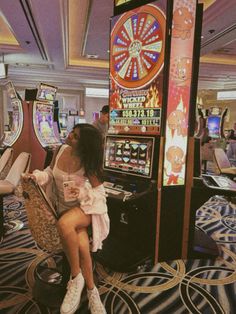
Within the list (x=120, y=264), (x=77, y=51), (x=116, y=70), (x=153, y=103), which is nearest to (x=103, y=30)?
(x=77, y=51)

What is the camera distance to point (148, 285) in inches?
83.1

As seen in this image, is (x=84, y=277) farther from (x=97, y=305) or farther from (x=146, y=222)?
(x=146, y=222)

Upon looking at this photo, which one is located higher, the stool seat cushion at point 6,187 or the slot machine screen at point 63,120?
the slot machine screen at point 63,120

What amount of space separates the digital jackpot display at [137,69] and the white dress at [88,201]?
0.75 metres

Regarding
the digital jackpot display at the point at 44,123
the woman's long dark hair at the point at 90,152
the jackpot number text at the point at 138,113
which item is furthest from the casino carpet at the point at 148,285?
the digital jackpot display at the point at 44,123

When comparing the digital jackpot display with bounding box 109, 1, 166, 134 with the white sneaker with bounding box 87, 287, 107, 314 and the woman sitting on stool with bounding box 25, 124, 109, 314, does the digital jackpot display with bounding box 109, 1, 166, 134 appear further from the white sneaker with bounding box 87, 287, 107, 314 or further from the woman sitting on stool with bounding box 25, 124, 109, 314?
the white sneaker with bounding box 87, 287, 107, 314

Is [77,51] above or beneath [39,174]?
above

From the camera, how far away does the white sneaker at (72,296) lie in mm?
1656

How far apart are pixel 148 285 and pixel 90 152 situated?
115 centimetres

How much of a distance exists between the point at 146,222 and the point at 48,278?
922 mm

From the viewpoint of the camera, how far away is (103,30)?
5.42 meters

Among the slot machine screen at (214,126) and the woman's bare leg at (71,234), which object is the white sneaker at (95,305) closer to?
the woman's bare leg at (71,234)

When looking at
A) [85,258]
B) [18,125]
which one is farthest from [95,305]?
[18,125]

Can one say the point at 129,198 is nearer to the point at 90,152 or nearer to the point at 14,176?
the point at 90,152
